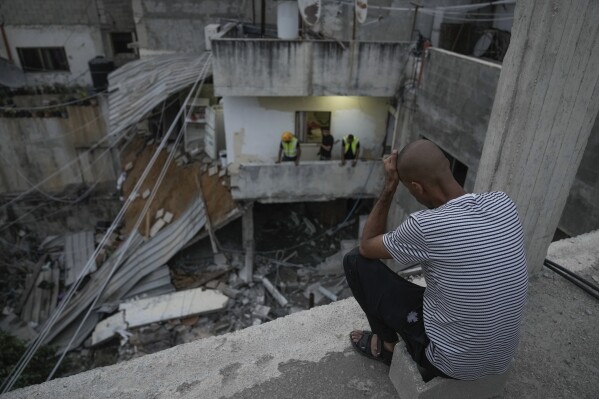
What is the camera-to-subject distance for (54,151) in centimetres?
1404

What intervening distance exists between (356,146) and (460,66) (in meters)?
3.42

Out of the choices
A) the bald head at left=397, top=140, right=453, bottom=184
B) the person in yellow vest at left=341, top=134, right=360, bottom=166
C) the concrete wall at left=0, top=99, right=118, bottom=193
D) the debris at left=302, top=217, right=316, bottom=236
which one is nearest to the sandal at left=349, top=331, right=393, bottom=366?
the bald head at left=397, top=140, right=453, bottom=184

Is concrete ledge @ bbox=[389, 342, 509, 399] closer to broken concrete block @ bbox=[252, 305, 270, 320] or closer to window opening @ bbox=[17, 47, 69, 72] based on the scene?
broken concrete block @ bbox=[252, 305, 270, 320]

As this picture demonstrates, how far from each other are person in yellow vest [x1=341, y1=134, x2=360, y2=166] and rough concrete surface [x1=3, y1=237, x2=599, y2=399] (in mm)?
7675

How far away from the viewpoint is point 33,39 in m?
15.7

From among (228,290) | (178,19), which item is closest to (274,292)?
(228,290)

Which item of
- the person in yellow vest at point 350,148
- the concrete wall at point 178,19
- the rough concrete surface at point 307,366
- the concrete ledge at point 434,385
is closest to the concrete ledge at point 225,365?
the rough concrete surface at point 307,366

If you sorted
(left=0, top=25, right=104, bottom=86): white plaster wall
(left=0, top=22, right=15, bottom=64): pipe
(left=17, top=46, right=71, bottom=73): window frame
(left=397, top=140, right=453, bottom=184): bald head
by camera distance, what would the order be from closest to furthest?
(left=397, top=140, right=453, bottom=184): bald head < (left=0, top=22, right=15, bottom=64): pipe < (left=0, top=25, right=104, bottom=86): white plaster wall < (left=17, top=46, right=71, bottom=73): window frame

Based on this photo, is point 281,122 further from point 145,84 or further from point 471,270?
point 471,270

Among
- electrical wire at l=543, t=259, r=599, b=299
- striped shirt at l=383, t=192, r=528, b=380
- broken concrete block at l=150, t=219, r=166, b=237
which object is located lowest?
broken concrete block at l=150, t=219, r=166, b=237

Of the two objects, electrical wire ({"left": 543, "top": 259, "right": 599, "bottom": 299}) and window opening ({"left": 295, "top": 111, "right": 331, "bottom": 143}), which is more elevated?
electrical wire ({"left": 543, "top": 259, "right": 599, "bottom": 299})

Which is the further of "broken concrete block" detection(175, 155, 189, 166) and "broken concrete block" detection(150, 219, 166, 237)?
"broken concrete block" detection(175, 155, 189, 166)

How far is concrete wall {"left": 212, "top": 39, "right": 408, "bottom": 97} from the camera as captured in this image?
29.7ft

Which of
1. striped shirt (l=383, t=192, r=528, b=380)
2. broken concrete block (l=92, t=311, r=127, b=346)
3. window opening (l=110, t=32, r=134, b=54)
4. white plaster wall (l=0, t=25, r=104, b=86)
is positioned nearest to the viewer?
striped shirt (l=383, t=192, r=528, b=380)
